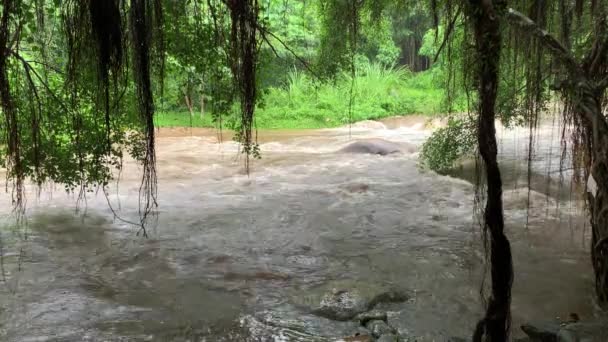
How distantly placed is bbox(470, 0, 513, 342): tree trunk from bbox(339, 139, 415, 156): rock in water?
967cm

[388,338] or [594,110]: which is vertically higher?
[594,110]

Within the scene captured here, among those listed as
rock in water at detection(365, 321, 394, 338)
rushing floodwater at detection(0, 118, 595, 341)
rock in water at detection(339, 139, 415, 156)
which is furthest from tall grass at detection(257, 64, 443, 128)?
rock in water at detection(365, 321, 394, 338)

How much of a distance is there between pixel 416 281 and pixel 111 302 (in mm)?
2875

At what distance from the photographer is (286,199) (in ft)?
29.1

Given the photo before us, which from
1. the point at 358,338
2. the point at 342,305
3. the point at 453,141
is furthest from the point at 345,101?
the point at 358,338

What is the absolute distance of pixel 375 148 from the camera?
41.5ft

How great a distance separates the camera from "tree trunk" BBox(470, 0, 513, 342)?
247 cm

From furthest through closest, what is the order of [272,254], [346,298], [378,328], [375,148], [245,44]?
[375,148] < [272,254] < [346,298] < [378,328] < [245,44]

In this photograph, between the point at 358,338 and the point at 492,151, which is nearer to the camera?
the point at 492,151

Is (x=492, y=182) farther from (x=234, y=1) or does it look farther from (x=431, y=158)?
(x=431, y=158)

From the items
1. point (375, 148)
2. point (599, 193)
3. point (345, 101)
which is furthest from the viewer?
A: point (345, 101)

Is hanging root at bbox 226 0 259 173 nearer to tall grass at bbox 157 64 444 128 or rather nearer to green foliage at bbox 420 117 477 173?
green foliage at bbox 420 117 477 173

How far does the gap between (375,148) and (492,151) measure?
10157 millimetres

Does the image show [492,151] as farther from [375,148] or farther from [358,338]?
[375,148]
